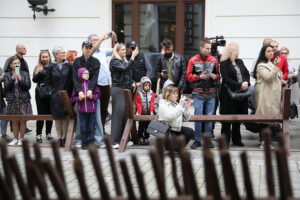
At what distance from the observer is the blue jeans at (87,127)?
7.95 meters

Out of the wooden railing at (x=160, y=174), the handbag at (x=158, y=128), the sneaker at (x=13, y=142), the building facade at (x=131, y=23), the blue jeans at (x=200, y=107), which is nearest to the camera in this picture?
the wooden railing at (x=160, y=174)

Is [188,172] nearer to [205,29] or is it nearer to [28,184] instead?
[28,184]

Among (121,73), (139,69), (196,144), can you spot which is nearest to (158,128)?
(196,144)

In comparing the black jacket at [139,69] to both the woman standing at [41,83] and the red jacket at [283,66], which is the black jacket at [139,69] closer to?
the woman standing at [41,83]

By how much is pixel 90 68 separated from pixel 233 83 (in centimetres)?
224

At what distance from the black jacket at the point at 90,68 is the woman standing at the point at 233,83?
1969 millimetres

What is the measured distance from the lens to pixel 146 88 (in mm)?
8180

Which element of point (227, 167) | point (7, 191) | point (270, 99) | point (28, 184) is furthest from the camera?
point (270, 99)

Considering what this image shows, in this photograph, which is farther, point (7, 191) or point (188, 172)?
point (7, 191)

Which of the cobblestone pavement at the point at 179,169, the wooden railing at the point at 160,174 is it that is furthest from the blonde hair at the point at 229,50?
the wooden railing at the point at 160,174

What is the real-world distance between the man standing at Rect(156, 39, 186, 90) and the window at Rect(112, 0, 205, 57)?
316 centimetres

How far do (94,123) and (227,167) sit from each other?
19.5ft

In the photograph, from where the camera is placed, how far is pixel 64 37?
11.9 m

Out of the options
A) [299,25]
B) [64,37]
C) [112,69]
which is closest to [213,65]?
[112,69]
